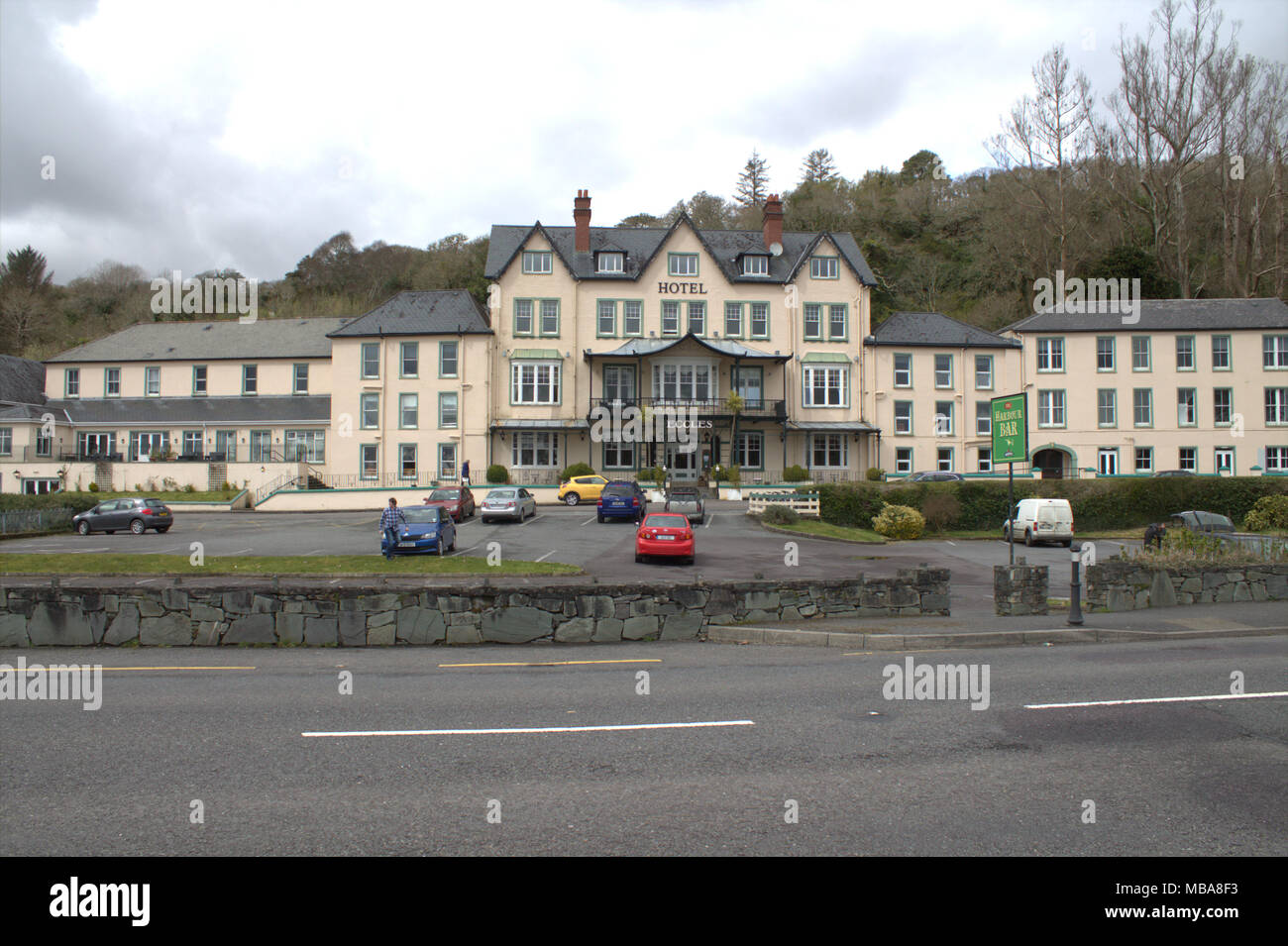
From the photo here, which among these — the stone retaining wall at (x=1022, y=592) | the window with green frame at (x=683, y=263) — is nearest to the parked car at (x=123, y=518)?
the stone retaining wall at (x=1022, y=592)

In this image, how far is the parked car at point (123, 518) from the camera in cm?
3134

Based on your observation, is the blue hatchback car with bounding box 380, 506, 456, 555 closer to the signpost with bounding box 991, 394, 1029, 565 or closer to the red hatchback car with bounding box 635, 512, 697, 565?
the red hatchback car with bounding box 635, 512, 697, 565

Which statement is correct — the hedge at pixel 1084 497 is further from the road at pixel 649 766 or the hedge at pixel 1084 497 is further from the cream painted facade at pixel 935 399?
the road at pixel 649 766

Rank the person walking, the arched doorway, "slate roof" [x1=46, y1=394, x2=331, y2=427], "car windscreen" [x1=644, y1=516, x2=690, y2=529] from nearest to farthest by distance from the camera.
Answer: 1. the person walking
2. "car windscreen" [x1=644, y1=516, x2=690, y2=529]
3. the arched doorway
4. "slate roof" [x1=46, y1=394, x2=331, y2=427]

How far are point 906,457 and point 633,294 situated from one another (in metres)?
20.0

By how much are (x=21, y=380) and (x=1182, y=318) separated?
7894 cm

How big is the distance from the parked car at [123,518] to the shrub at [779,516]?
79.2 ft

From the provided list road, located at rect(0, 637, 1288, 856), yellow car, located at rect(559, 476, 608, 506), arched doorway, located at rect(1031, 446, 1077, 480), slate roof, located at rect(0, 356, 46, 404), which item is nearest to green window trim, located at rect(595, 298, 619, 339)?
yellow car, located at rect(559, 476, 608, 506)

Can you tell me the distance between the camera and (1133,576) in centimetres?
1588

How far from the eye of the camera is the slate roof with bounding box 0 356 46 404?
2191 inches

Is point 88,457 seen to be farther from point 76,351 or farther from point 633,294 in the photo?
point 633,294

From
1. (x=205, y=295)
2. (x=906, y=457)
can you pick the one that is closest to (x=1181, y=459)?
(x=906, y=457)

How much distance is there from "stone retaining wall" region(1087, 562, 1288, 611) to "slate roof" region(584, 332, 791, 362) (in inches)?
1304

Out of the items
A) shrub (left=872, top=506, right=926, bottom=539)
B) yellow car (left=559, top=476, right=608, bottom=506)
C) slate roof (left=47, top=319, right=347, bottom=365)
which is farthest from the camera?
slate roof (left=47, top=319, right=347, bottom=365)
